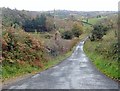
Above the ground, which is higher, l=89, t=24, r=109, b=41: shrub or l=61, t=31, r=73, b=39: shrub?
l=89, t=24, r=109, b=41: shrub

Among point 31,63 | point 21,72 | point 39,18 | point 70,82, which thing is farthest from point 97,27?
point 70,82

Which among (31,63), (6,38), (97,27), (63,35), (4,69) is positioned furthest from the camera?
(63,35)

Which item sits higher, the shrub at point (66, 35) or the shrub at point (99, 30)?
the shrub at point (99, 30)

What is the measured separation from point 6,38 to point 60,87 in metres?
10.6

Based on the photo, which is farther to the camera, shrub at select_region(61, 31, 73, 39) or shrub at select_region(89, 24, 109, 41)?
shrub at select_region(61, 31, 73, 39)

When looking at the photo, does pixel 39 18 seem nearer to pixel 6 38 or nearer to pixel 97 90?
Result: pixel 6 38

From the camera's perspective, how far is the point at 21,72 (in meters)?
24.2

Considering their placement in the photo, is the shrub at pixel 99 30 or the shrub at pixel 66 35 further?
the shrub at pixel 66 35

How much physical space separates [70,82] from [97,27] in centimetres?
4390

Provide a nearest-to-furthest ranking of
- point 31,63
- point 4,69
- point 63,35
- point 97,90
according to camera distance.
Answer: point 97,90, point 4,69, point 31,63, point 63,35

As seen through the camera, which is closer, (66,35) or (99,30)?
(99,30)

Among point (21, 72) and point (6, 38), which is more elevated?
point (6, 38)

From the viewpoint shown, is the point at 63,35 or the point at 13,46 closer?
the point at 13,46

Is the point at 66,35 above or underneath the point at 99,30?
underneath
